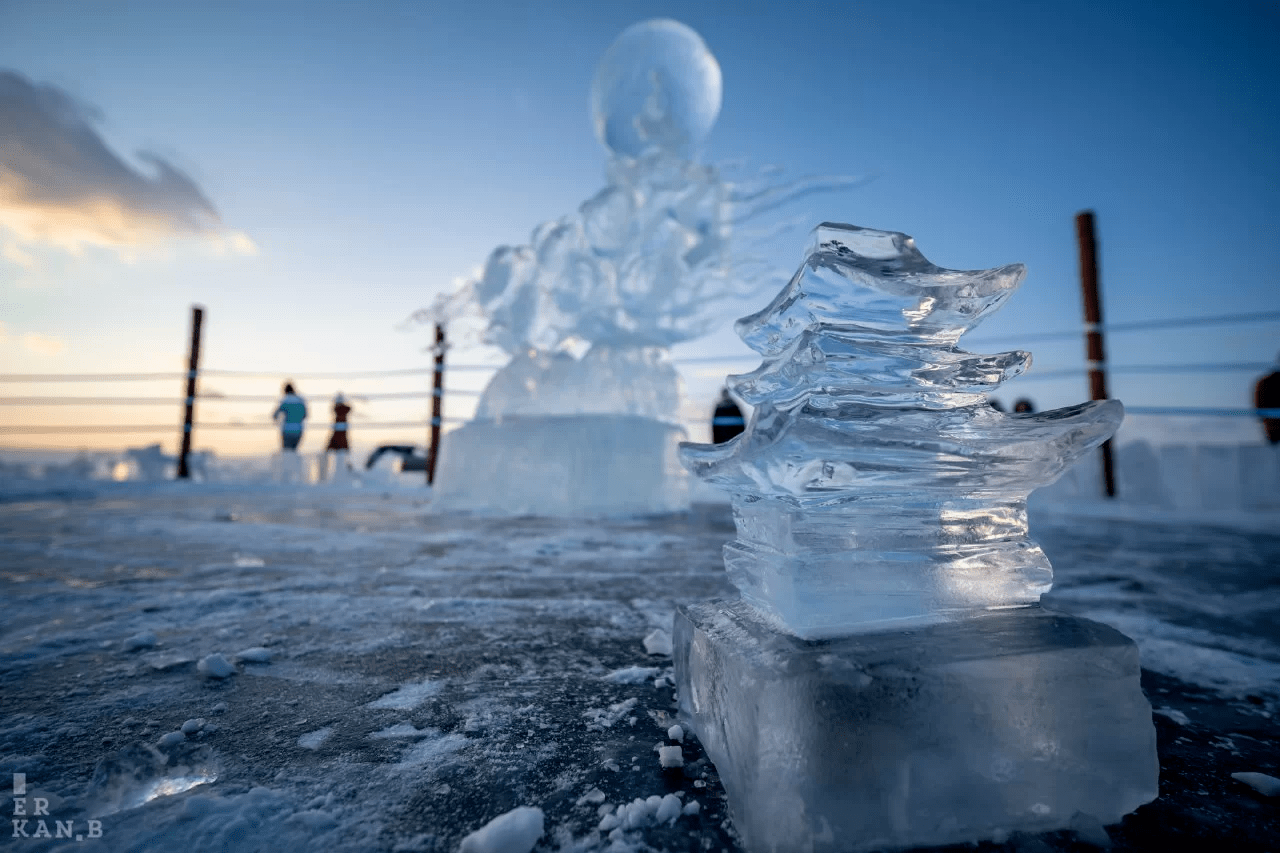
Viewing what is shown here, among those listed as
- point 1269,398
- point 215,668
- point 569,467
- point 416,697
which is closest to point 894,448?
point 416,697

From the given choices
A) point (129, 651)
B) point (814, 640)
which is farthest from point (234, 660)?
point (814, 640)

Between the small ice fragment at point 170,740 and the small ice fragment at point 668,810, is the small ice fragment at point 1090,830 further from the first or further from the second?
the small ice fragment at point 170,740

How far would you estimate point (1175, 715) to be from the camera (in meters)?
0.80

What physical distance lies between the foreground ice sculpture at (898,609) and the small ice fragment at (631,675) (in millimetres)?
188

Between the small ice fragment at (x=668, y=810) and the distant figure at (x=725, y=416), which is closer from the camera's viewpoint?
the small ice fragment at (x=668, y=810)

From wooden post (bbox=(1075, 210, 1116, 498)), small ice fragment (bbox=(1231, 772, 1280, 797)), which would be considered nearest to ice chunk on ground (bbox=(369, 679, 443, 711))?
small ice fragment (bbox=(1231, 772, 1280, 797))

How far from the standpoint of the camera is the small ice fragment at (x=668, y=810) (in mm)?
554

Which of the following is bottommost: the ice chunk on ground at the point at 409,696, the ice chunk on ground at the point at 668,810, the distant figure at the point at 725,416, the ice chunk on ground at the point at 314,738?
the ice chunk on ground at the point at 314,738

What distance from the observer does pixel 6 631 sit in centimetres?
116

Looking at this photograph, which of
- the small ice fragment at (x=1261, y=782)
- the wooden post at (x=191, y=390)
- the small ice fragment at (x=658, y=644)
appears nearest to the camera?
the small ice fragment at (x=1261, y=782)

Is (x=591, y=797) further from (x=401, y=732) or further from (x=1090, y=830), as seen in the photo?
(x=1090, y=830)

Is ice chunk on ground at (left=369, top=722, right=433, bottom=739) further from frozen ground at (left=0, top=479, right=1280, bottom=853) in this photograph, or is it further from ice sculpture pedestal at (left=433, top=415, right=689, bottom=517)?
ice sculpture pedestal at (left=433, top=415, right=689, bottom=517)

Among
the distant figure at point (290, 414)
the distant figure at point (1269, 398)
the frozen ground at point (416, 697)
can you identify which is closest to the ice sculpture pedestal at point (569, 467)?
the frozen ground at point (416, 697)

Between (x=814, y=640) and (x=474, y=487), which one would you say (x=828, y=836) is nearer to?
(x=814, y=640)
